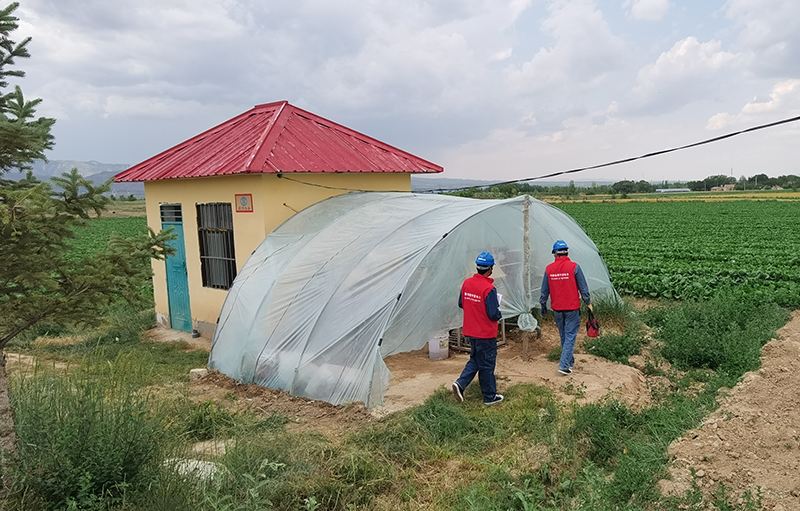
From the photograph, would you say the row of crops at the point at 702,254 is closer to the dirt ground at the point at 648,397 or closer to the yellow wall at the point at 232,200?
the yellow wall at the point at 232,200

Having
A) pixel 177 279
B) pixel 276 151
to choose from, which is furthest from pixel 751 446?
pixel 177 279

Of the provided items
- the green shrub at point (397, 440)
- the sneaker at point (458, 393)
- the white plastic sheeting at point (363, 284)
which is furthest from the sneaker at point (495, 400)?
the white plastic sheeting at point (363, 284)

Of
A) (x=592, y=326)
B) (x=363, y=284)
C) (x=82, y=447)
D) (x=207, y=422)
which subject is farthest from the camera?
(x=592, y=326)

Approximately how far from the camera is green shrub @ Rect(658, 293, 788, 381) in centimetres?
805

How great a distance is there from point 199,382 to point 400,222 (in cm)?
390

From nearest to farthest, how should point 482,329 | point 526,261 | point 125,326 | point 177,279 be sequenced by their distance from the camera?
point 482,329 < point 526,261 < point 177,279 < point 125,326

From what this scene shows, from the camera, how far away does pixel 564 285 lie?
7.88m

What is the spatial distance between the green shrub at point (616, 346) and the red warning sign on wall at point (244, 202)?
6.25 m

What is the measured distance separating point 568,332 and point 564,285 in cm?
67

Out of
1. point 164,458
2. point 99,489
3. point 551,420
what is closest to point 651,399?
point 551,420

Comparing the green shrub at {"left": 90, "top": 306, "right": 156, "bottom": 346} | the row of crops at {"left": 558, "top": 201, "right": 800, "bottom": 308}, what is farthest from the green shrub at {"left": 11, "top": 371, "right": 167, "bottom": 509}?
the row of crops at {"left": 558, "top": 201, "right": 800, "bottom": 308}

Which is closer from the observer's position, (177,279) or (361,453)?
(361,453)

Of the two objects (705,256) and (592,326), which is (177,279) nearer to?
(592,326)

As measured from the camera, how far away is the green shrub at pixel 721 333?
8.05m
